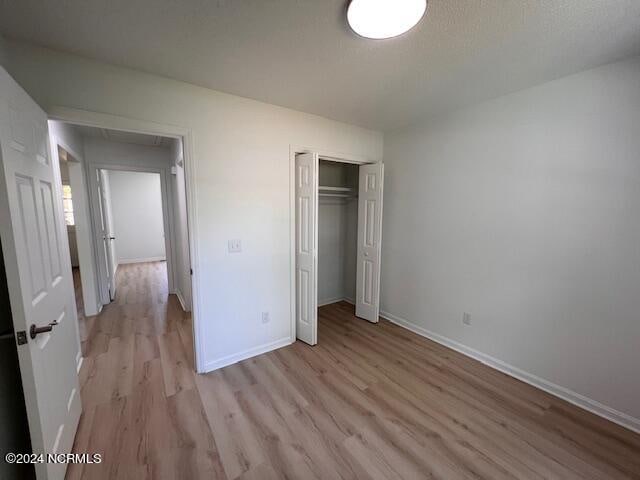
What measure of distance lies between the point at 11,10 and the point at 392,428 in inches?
123

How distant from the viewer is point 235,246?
95.2 inches

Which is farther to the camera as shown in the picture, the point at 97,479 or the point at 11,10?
the point at 97,479

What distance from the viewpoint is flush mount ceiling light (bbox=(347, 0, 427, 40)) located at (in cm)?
121

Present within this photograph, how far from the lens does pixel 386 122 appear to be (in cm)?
296

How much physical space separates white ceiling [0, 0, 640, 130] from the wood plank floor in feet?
7.87

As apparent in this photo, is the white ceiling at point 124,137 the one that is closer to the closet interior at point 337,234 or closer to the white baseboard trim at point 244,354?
the closet interior at point 337,234

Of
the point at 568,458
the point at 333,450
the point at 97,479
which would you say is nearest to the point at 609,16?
the point at 568,458

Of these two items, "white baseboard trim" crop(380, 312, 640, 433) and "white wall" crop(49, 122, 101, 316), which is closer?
"white baseboard trim" crop(380, 312, 640, 433)

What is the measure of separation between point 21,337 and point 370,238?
9.54 ft

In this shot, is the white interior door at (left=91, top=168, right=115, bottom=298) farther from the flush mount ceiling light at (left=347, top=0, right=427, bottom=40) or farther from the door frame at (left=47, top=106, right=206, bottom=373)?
the flush mount ceiling light at (left=347, top=0, right=427, bottom=40)

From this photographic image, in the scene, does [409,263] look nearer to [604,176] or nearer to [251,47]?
[604,176]

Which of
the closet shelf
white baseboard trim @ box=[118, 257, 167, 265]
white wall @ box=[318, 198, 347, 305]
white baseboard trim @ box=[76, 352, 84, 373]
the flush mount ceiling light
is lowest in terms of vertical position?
white baseboard trim @ box=[76, 352, 84, 373]

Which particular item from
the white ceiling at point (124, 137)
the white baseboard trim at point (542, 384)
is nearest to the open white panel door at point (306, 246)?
the white baseboard trim at point (542, 384)

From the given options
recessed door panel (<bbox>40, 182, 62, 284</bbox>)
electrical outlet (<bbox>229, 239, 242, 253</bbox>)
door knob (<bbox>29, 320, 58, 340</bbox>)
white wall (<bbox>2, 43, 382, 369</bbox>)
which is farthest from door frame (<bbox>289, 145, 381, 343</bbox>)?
door knob (<bbox>29, 320, 58, 340</bbox>)
